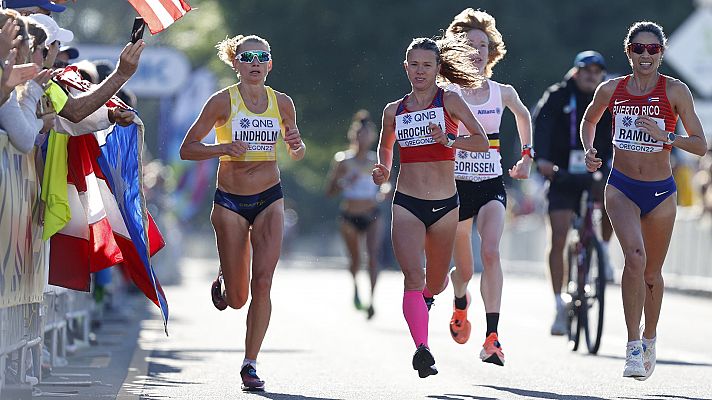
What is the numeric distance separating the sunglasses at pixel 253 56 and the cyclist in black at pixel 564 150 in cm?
408

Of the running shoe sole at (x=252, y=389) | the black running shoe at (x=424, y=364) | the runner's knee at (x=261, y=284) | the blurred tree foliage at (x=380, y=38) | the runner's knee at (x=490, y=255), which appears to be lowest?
the running shoe sole at (x=252, y=389)

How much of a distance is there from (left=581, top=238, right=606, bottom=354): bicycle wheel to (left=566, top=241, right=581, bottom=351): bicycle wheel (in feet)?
0.32

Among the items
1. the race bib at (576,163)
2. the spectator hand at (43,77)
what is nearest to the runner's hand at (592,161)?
the spectator hand at (43,77)

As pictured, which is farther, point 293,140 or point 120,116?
point 293,140

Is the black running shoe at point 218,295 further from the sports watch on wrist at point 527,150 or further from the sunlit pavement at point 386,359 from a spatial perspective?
the sports watch on wrist at point 527,150

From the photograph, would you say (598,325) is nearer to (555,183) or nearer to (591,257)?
(591,257)

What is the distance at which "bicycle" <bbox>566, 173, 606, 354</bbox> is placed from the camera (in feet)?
44.3

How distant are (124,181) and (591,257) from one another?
4.28 m

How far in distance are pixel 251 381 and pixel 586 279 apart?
162 inches

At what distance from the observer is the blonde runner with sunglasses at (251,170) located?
423 inches

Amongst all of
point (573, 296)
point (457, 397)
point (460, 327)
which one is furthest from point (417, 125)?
point (573, 296)

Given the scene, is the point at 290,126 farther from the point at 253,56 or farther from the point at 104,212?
the point at 104,212

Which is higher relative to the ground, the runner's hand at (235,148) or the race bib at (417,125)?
the race bib at (417,125)

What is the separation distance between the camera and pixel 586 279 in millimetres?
13781
